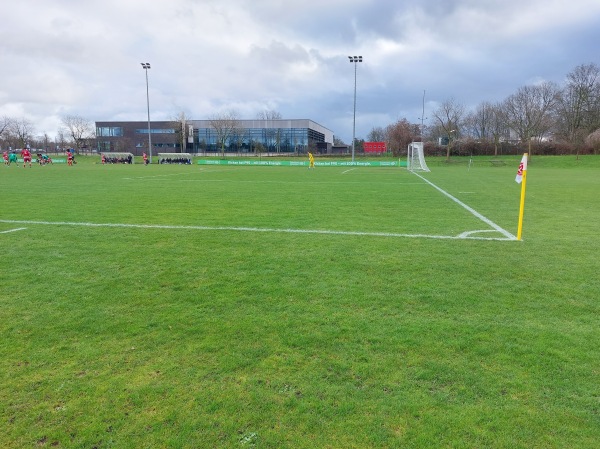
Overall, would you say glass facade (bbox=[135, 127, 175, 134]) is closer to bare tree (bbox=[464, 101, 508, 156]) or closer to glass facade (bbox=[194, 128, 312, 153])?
glass facade (bbox=[194, 128, 312, 153])

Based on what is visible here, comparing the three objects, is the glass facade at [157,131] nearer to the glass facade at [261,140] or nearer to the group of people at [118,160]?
the glass facade at [261,140]

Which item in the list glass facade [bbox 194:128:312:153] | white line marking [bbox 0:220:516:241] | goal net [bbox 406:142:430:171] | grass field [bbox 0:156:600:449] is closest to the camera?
grass field [bbox 0:156:600:449]

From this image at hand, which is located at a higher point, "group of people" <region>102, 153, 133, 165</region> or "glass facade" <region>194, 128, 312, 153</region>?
"glass facade" <region>194, 128, 312, 153</region>

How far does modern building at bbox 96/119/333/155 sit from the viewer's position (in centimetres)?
9538

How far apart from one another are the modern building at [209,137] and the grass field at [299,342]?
A: 86.5 metres

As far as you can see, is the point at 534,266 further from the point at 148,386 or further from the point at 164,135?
the point at 164,135

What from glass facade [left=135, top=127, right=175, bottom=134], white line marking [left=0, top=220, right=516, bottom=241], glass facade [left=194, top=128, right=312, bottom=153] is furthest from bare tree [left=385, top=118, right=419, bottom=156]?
white line marking [left=0, top=220, right=516, bottom=241]

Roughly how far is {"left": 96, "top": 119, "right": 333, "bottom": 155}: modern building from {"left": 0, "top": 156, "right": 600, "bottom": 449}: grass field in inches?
3407

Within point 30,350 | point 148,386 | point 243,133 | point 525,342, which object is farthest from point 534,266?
point 243,133

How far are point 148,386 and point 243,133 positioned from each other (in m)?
96.2

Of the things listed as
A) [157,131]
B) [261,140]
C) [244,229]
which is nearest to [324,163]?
[261,140]

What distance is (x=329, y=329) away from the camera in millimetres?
3836

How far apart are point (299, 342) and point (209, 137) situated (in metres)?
100

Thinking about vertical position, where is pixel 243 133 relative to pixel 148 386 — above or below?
above
